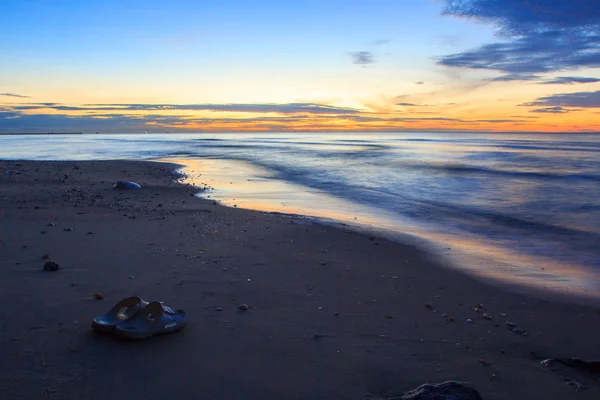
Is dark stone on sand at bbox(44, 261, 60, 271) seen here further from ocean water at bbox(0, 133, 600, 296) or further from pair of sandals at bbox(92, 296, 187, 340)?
ocean water at bbox(0, 133, 600, 296)

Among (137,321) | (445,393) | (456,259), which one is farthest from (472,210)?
(137,321)

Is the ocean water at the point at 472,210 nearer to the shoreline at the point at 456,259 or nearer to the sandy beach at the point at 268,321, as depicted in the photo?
the shoreline at the point at 456,259

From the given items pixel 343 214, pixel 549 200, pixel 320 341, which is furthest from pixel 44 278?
pixel 549 200

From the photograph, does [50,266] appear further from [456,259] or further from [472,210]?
[472,210]

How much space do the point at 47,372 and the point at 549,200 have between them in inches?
678

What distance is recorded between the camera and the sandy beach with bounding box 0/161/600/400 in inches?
133

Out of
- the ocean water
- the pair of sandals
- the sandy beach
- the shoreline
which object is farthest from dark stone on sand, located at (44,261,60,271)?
the ocean water

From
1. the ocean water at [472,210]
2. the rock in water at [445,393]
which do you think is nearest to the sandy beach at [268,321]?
the rock in water at [445,393]

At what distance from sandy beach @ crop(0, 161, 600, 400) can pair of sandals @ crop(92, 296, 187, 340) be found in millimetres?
94

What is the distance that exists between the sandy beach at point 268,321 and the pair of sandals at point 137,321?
9cm

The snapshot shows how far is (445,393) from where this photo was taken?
2.96 metres

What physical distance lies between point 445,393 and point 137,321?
8.66 feet

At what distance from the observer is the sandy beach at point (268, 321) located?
3367 mm

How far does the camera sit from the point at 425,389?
304 centimetres
